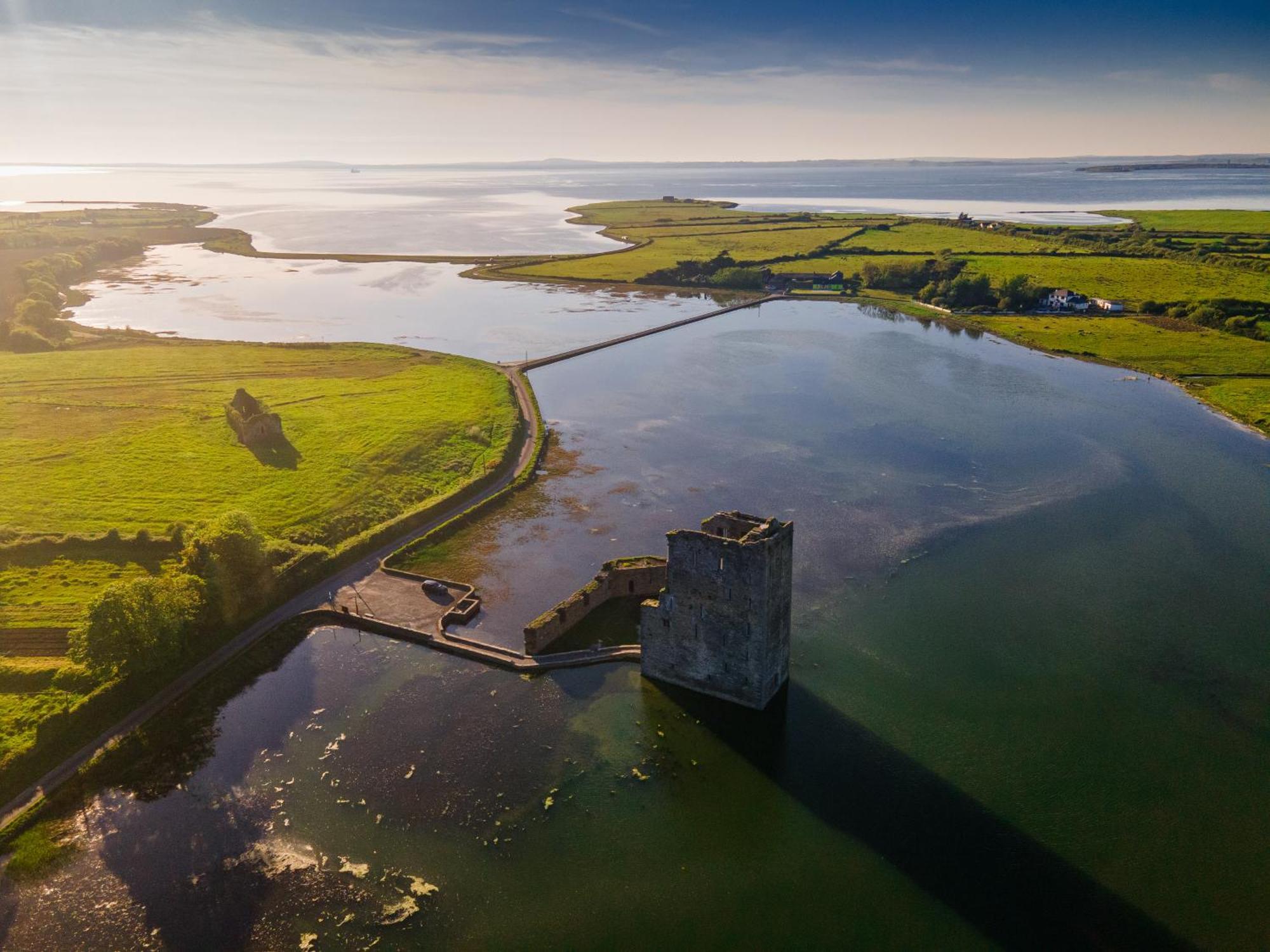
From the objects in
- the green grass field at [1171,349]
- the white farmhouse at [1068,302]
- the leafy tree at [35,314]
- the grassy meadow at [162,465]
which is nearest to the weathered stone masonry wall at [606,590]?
the grassy meadow at [162,465]

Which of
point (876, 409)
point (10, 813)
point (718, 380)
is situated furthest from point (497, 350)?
point (10, 813)

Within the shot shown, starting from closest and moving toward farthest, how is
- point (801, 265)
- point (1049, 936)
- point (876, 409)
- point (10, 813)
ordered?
point (1049, 936), point (10, 813), point (876, 409), point (801, 265)

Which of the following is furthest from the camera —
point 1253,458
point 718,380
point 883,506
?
point 718,380

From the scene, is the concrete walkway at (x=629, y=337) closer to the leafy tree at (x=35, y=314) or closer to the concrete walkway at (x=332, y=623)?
the concrete walkway at (x=332, y=623)

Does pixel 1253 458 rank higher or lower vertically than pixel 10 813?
higher

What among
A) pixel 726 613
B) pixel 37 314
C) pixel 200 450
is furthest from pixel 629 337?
pixel 37 314

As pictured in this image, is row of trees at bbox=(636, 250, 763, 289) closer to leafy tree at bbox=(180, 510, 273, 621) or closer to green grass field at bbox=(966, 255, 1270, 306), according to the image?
green grass field at bbox=(966, 255, 1270, 306)

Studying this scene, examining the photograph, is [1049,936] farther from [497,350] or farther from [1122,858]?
[497,350]
